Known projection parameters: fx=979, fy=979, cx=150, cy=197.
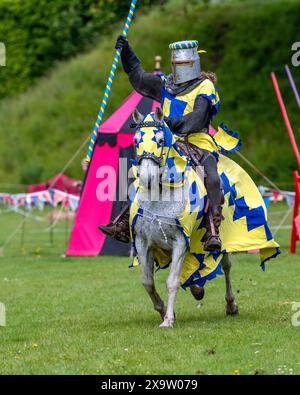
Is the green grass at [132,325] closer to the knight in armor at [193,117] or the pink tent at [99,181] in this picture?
the knight in armor at [193,117]

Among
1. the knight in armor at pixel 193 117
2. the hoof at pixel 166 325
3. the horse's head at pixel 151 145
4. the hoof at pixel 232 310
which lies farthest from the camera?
the hoof at pixel 232 310

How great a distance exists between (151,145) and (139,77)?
1.64 m

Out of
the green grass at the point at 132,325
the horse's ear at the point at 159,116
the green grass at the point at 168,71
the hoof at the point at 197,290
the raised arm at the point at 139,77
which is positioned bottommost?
the green grass at the point at 132,325

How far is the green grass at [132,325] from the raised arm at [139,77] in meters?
2.32

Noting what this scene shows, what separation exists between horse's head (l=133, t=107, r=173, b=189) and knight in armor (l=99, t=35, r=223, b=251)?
0.64 metres

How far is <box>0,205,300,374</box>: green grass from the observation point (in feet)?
24.6

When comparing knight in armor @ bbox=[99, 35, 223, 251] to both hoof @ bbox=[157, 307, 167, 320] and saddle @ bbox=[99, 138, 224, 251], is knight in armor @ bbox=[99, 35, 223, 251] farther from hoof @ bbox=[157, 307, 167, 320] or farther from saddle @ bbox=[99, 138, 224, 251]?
hoof @ bbox=[157, 307, 167, 320]

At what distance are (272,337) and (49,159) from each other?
93.9ft

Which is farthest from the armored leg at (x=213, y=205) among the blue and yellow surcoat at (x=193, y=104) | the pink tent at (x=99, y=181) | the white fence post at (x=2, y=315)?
the pink tent at (x=99, y=181)

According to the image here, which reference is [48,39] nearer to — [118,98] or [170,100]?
[118,98]

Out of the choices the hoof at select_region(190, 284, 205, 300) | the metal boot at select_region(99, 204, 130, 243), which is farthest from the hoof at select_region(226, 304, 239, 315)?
the metal boot at select_region(99, 204, 130, 243)

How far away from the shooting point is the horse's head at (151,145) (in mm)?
8484

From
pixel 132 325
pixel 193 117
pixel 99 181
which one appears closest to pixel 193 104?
pixel 193 117
